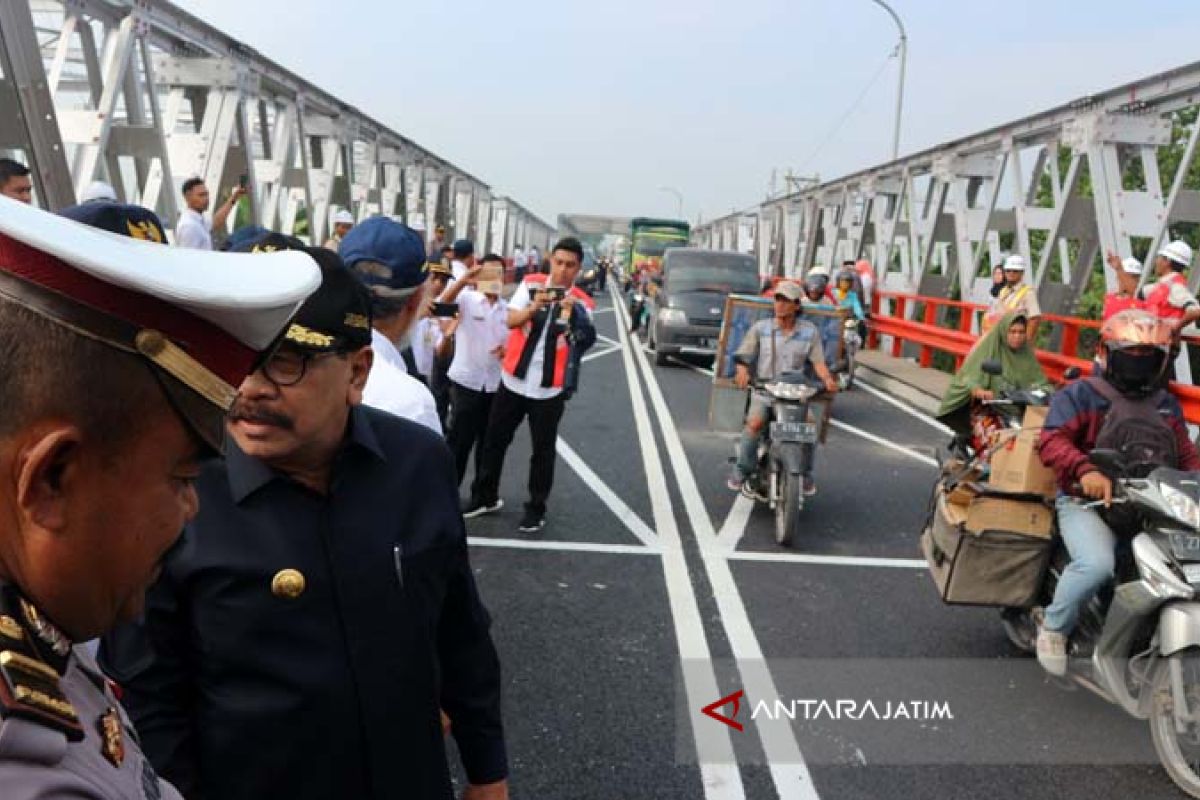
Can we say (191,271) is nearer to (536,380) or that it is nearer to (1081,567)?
(1081,567)

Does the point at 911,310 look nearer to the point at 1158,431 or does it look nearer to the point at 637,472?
the point at 637,472

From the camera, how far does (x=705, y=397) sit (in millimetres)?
12078

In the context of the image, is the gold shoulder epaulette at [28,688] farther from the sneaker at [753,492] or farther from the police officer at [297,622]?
the sneaker at [753,492]

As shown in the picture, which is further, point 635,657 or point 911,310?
point 911,310

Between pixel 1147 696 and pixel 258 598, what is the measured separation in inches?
130

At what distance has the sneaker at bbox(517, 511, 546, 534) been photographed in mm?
5907

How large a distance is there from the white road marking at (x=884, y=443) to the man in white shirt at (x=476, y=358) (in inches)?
176

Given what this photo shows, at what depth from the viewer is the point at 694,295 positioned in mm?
15742

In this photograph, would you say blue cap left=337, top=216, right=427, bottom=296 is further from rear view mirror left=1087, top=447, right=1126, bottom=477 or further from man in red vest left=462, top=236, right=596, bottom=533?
man in red vest left=462, top=236, right=596, bottom=533

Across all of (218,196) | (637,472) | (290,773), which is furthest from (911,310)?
(290,773)

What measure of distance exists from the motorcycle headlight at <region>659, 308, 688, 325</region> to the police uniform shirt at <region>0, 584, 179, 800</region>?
14.4 metres

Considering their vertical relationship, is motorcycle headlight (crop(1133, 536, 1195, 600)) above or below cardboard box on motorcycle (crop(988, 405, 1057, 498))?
below

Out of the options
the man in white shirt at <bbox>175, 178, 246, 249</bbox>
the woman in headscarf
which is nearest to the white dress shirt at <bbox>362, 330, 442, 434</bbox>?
the woman in headscarf

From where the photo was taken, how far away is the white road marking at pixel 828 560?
5.57 metres
